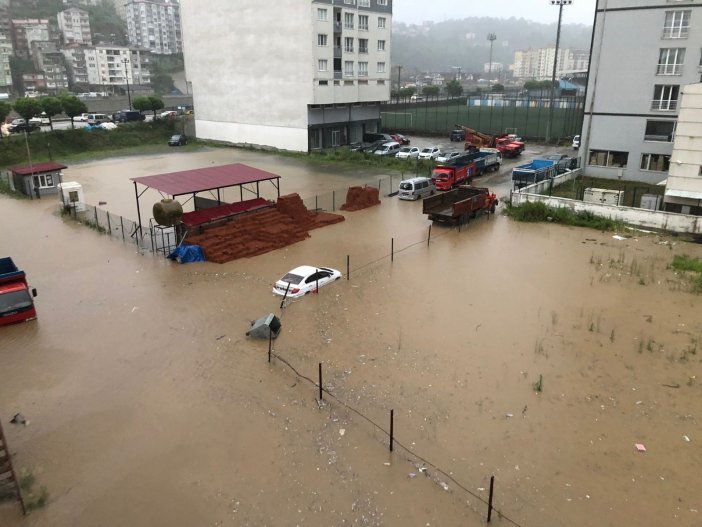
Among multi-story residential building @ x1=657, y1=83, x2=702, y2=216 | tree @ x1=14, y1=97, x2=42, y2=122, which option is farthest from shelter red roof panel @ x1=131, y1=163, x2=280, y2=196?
tree @ x1=14, y1=97, x2=42, y2=122

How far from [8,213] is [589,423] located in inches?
1371

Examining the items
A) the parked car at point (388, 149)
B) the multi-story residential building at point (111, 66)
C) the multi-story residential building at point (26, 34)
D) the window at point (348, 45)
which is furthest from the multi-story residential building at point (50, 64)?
the parked car at point (388, 149)

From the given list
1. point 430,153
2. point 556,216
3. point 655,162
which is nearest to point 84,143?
point 430,153

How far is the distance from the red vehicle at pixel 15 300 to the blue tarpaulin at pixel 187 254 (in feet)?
21.9

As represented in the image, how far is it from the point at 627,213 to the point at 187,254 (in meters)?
23.4

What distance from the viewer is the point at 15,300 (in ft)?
59.9

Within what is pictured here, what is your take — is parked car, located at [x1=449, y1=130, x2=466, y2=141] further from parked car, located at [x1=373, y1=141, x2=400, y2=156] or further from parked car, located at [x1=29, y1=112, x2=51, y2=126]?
parked car, located at [x1=29, y1=112, x2=51, y2=126]

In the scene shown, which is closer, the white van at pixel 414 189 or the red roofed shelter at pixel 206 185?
the red roofed shelter at pixel 206 185

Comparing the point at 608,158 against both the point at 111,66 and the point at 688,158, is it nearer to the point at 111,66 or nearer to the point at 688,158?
the point at 688,158

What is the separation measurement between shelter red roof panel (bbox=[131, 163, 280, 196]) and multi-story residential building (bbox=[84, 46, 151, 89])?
12752cm

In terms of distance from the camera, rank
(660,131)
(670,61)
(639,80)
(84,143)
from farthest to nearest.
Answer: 1. (84,143)
2. (660,131)
3. (639,80)
4. (670,61)

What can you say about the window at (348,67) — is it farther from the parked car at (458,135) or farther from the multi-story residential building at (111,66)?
the multi-story residential building at (111,66)

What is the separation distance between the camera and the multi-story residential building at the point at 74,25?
6791 inches

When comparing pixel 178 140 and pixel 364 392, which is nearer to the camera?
pixel 364 392
